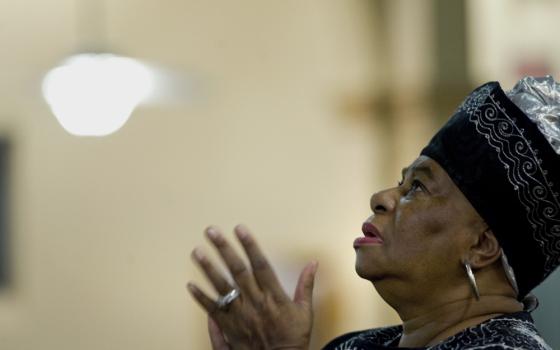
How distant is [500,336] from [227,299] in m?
0.46

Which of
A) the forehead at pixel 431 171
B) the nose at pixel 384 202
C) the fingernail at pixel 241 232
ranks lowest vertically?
the nose at pixel 384 202

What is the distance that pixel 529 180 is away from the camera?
192cm

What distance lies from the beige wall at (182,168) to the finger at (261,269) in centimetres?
264

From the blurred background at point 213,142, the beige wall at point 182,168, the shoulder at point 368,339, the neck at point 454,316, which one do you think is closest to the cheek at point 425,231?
the neck at point 454,316

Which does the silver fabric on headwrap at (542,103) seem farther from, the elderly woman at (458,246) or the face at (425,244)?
the face at (425,244)

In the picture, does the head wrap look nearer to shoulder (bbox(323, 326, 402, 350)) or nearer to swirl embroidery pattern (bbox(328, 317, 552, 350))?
swirl embroidery pattern (bbox(328, 317, 552, 350))

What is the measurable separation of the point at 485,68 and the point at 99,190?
5.97 feet

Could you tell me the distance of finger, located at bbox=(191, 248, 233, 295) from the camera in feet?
6.30

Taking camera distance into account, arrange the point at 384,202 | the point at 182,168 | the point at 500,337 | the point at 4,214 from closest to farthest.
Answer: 1. the point at 500,337
2. the point at 384,202
3. the point at 4,214
4. the point at 182,168

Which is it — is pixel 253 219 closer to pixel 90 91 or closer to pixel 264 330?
pixel 90 91

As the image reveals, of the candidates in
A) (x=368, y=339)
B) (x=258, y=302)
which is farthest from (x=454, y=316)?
(x=258, y=302)

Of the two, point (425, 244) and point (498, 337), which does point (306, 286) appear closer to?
point (425, 244)

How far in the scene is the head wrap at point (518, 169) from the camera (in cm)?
192

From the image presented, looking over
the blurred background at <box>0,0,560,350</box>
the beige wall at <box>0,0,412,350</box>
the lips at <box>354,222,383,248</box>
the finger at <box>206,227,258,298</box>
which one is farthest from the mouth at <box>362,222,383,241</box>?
the beige wall at <box>0,0,412,350</box>
